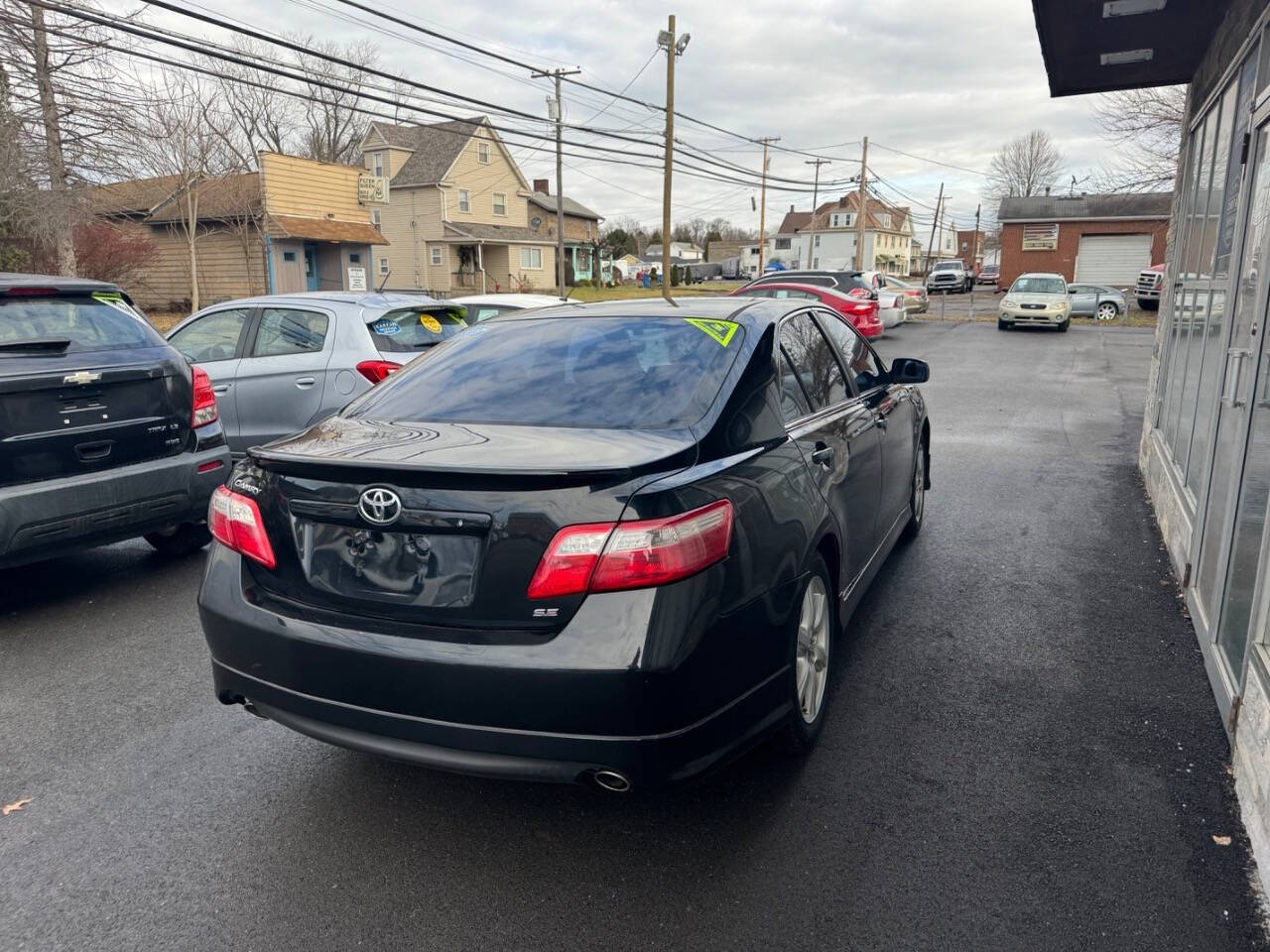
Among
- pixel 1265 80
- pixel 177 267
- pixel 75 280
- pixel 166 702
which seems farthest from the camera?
pixel 177 267

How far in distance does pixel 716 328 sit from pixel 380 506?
1.53 m

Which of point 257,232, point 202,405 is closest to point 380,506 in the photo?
point 202,405

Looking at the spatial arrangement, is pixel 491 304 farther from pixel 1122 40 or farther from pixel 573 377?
pixel 573 377

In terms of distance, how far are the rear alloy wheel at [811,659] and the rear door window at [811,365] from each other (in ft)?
2.31

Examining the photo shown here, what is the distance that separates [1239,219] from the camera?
15.0 ft

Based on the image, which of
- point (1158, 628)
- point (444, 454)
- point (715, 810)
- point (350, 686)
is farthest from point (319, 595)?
point (1158, 628)

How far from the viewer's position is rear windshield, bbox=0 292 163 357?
4.70 meters

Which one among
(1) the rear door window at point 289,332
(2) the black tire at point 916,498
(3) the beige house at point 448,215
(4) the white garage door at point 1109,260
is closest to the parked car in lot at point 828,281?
(1) the rear door window at point 289,332

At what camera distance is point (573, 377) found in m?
3.34

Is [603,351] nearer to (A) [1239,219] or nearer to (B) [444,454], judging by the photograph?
(B) [444,454]

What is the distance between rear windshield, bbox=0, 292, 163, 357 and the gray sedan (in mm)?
28299

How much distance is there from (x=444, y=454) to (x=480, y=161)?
156 feet

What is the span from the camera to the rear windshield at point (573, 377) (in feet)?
10.1

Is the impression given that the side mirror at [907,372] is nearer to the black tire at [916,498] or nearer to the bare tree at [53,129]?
the black tire at [916,498]
